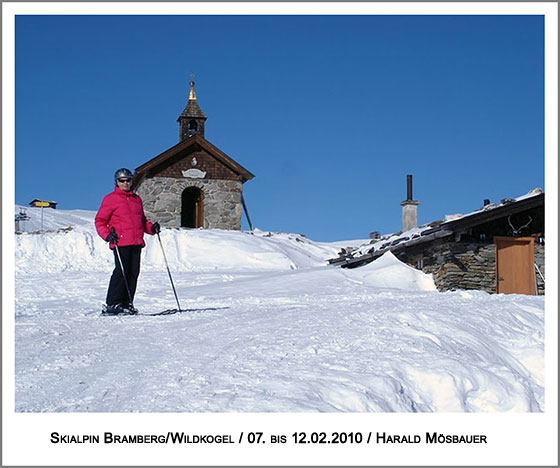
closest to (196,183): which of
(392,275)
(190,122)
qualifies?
(190,122)

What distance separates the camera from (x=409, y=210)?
24594 millimetres

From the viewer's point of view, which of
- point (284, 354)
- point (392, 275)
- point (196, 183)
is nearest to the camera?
point (284, 354)

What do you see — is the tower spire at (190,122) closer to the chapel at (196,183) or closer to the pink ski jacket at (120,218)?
the chapel at (196,183)

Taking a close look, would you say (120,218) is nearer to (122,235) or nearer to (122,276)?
(122,235)

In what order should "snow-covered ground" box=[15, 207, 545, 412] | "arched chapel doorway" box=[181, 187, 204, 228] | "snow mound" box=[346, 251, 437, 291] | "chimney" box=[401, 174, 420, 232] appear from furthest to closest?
"arched chapel doorway" box=[181, 187, 204, 228] < "chimney" box=[401, 174, 420, 232] < "snow mound" box=[346, 251, 437, 291] < "snow-covered ground" box=[15, 207, 545, 412]

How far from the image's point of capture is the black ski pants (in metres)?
9.80

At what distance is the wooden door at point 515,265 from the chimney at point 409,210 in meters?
4.88

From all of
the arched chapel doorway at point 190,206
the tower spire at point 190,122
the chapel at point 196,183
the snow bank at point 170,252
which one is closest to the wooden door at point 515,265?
the snow bank at point 170,252

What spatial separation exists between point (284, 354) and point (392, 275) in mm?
12454

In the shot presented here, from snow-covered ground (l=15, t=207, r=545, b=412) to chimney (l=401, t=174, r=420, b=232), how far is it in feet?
34.1

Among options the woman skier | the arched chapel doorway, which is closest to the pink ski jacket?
the woman skier

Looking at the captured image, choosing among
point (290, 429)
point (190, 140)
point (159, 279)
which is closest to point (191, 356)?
point (290, 429)

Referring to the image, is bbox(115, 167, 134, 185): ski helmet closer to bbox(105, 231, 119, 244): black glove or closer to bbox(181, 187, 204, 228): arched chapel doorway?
bbox(105, 231, 119, 244): black glove

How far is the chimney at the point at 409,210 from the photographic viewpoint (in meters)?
24.5
